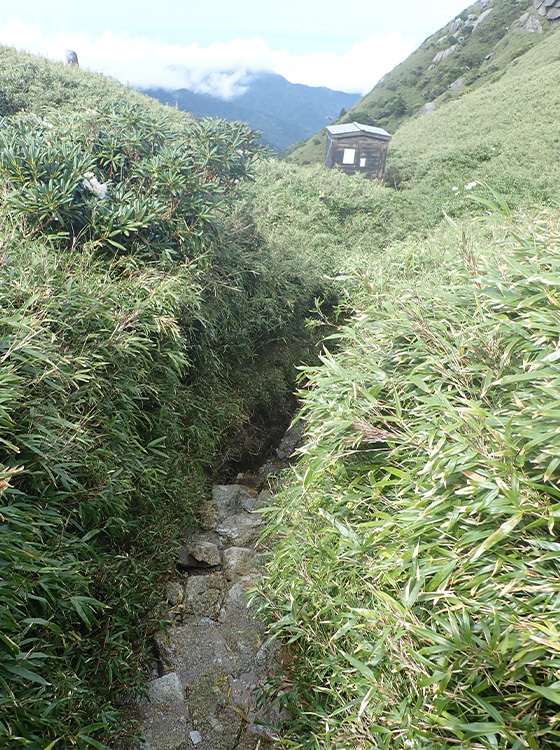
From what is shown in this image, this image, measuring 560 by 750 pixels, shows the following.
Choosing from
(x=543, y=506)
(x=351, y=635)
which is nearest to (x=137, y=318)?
(x=351, y=635)

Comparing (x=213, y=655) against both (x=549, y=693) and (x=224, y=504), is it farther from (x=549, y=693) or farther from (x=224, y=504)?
(x=549, y=693)

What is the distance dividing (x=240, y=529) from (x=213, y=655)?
110 centimetres

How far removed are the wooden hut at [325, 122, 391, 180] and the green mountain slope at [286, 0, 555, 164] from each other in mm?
13122

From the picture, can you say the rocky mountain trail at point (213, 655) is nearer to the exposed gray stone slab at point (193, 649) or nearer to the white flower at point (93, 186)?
the exposed gray stone slab at point (193, 649)

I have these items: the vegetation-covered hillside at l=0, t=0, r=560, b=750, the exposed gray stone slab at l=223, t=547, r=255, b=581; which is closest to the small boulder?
the vegetation-covered hillside at l=0, t=0, r=560, b=750

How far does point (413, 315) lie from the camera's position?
2609mm

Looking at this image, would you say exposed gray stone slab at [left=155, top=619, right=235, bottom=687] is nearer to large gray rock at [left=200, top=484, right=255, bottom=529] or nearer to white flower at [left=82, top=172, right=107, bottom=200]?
large gray rock at [left=200, top=484, right=255, bottom=529]

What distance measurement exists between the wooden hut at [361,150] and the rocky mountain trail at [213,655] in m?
13.8


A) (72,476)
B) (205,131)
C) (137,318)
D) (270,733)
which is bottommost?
(270,733)

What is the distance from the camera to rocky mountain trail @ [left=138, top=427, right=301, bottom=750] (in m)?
2.42

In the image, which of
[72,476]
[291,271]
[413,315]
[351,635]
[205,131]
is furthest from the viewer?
[291,271]

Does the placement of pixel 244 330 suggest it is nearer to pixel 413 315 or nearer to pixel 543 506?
pixel 413 315

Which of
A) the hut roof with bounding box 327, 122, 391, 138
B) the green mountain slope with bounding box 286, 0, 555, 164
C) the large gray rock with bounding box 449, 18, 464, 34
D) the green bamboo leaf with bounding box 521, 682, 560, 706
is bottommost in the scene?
the green bamboo leaf with bounding box 521, 682, 560, 706

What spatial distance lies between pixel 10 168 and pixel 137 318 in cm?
164
